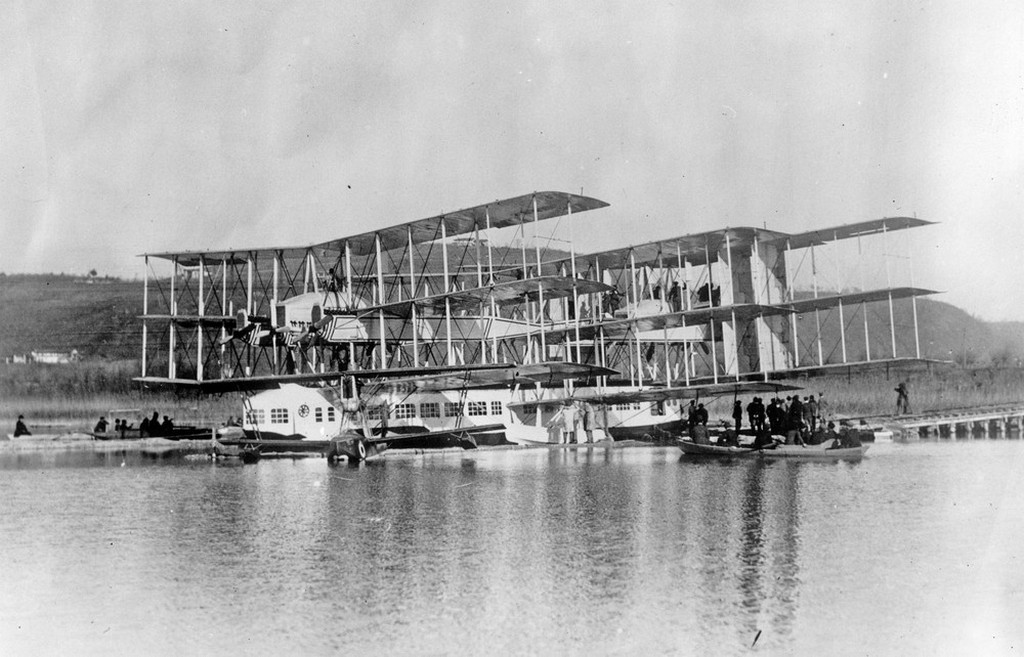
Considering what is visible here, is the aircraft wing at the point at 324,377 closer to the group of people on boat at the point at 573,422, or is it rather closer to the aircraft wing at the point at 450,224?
the aircraft wing at the point at 450,224

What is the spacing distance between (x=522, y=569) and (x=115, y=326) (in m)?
76.8

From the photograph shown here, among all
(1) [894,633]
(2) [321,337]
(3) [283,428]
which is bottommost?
(1) [894,633]

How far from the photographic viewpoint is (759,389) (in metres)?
30.4

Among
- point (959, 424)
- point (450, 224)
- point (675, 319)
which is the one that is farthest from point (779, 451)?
point (959, 424)

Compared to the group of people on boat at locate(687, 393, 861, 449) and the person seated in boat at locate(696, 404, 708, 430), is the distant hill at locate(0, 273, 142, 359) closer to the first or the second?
the person seated in boat at locate(696, 404, 708, 430)

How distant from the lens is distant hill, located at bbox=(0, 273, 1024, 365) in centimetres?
6794

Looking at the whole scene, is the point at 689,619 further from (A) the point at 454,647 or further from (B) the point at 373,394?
(B) the point at 373,394

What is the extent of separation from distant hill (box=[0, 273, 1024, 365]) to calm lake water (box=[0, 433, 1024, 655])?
146 ft

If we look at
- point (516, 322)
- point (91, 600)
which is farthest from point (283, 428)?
point (91, 600)

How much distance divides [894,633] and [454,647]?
4179 mm

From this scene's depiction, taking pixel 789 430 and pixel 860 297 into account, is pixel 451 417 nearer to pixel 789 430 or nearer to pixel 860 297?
pixel 789 430

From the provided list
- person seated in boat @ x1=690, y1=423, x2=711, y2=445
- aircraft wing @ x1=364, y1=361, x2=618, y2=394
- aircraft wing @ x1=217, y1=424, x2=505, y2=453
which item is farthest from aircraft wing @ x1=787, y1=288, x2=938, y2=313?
aircraft wing @ x1=217, y1=424, x2=505, y2=453

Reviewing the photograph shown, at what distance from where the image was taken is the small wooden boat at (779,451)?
26519 mm

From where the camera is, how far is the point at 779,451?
28109 millimetres
